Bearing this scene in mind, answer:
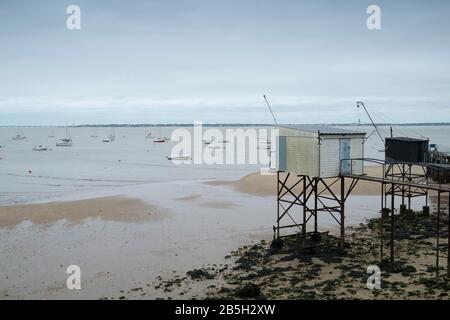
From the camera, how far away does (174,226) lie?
32.9 m

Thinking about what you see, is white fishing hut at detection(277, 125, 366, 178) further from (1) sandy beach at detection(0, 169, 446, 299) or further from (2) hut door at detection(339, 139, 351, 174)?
(1) sandy beach at detection(0, 169, 446, 299)

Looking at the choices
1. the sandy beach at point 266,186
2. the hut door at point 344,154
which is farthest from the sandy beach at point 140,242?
the hut door at point 344,154

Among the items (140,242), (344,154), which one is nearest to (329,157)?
(344,154)

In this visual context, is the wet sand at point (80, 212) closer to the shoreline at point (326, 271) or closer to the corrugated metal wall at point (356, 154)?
→ the shoreline at point (326, 271)

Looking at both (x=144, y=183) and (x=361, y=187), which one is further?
(x=144, y=183)

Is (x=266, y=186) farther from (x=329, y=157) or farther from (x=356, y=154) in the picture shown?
(x=329, y=157)

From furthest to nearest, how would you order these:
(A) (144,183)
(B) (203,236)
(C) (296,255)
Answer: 1. (A) (144,183)
2. (B) (203,236)
3. (C) (296,255)

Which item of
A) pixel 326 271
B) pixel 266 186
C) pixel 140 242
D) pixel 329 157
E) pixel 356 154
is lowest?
pixel 140 242

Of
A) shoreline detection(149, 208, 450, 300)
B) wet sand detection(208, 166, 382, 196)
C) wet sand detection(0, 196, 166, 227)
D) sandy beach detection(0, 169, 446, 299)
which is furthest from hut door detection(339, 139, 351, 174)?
wet sand detection(208, 166, 382, 196)

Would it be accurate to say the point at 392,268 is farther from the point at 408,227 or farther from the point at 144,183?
the point at 144,183

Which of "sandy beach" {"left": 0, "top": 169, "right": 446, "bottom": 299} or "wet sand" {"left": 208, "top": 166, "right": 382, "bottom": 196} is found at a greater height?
"wet sand" {"left": 208, "top": 166, "right": 382, "bottom": 196}
